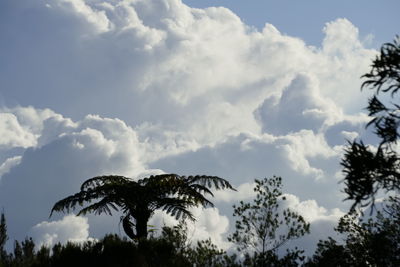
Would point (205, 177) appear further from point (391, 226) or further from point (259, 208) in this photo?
point (391, 226)

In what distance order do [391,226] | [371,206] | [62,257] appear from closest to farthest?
[371,206], [62,257], [391,226]

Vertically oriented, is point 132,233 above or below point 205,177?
below

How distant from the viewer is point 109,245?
51.5ft

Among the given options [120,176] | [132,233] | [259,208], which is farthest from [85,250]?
[259,208]

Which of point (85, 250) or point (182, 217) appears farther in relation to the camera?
point (182, 217)

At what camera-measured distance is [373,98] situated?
41.3 feet

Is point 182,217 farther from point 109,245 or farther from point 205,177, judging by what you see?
point 109,245

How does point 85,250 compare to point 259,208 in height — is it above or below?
below

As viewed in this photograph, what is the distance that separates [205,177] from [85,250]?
5527 mm

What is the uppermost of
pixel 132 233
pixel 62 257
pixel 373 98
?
pixel 373 98

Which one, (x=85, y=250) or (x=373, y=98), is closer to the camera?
(x=373, y=98)

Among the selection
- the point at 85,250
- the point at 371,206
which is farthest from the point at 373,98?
the point at 85,250

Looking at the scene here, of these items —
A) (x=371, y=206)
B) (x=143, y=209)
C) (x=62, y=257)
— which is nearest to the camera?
(x=371, y=206)

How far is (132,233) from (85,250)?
10.1ft
